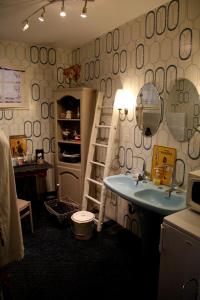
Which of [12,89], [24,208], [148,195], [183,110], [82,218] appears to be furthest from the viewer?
[12,89]

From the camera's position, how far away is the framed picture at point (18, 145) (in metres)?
3.45

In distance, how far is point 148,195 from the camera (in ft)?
7.15

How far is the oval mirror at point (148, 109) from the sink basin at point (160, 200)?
62 cm

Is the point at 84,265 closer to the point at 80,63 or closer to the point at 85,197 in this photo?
the point at 85,197

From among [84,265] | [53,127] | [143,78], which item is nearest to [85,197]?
[84,265]

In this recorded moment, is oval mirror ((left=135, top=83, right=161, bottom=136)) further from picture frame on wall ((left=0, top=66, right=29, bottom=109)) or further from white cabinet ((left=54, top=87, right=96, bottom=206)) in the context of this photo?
picture frame on wall ((left=0, top=66, right=29, bottom=109))

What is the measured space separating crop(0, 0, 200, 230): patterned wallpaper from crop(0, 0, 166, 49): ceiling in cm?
13

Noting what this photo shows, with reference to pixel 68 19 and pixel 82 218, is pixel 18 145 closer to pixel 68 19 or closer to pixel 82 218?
pixel 82 218

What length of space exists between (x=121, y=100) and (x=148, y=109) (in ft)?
1.31

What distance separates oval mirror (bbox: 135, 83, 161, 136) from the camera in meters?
2.34

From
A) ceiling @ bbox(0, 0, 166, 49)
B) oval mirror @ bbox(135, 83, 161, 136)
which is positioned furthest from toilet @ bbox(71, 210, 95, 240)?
ceiling @ bbox(0, 0, 166, 49)

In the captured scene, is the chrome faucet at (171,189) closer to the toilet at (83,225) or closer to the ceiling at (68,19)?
the toilet at (83,225)

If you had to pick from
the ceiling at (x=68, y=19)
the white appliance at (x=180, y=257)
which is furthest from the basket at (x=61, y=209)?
the ceiling at (x=68, y=19)

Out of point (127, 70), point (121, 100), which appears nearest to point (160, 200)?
point (121, 100)
